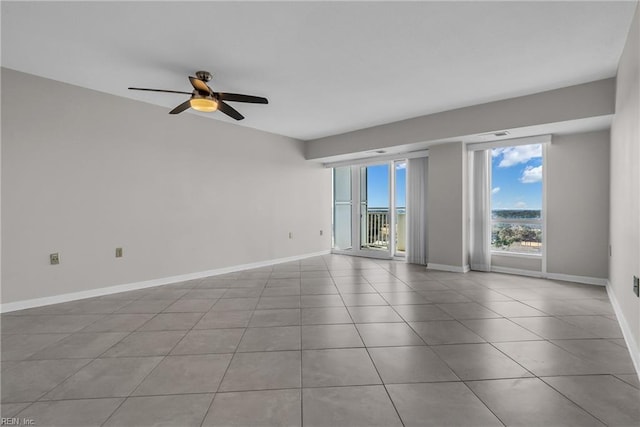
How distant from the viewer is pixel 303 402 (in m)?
1.64

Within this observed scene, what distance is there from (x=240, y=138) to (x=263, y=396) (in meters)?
4.46

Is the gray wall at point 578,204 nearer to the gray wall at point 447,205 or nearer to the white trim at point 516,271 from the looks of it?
the white trim at point 516,271

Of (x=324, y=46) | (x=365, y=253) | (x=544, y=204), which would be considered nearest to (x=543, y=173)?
(x=544, y=204)

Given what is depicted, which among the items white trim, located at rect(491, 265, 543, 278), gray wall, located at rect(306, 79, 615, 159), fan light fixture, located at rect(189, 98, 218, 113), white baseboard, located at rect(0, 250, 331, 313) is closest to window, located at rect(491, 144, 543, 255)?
white trim, located at rect(491, 265, 543, 278)

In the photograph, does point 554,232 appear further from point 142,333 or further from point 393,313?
point 142,333

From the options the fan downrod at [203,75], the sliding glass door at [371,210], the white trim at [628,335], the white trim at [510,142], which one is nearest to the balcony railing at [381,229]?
the sliding glass door at [371,210]

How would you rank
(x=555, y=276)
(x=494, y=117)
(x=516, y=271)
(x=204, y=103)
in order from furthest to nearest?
1. (x=516, y=271)
2. (x=555, y=276)
3. (x=494, y=117)
4. (x=204, y=103)

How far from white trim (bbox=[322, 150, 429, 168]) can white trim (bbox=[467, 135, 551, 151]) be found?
83 cm

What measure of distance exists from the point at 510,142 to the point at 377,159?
2412 mm

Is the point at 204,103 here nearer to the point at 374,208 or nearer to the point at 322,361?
the point at 322,361

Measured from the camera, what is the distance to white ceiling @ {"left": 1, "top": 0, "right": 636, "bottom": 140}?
7.23ft

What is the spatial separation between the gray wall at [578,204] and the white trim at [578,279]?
0.05 meters

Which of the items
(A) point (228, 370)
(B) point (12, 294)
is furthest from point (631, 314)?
(B) point (12, 294)

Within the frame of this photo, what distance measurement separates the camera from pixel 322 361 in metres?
2.07
